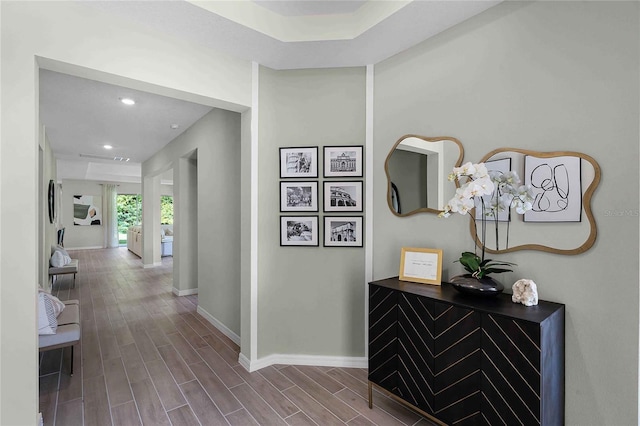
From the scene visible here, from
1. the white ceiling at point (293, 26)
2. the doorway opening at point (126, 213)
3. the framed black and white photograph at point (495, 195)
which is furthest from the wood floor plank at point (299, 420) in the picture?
the doorway opening at point (126, 213)

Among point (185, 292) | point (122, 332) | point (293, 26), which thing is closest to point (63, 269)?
point (185, 292)

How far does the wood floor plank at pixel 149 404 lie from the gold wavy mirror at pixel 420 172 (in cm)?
222

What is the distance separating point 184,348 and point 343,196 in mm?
2249

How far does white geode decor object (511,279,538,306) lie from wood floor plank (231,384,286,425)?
1640 mm

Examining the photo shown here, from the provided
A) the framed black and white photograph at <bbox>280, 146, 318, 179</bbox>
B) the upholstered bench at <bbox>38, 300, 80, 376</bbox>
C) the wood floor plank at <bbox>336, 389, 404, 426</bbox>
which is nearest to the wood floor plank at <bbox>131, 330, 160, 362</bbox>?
the upholstered bench at <bbox>38, 300, 80, 376</bbox>

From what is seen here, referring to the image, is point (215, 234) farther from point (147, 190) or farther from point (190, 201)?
point (147, 190)

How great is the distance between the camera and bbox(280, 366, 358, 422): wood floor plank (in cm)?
217

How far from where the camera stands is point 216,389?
2479mm

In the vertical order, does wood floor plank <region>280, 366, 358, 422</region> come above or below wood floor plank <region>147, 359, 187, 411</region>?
above

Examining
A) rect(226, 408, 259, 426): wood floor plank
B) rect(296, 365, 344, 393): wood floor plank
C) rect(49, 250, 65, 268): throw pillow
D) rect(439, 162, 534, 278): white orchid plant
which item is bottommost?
rect(226, 408, 259, 426): wood floor plank

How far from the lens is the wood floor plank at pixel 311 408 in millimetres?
2086

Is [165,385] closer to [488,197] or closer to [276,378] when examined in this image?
[276,378]

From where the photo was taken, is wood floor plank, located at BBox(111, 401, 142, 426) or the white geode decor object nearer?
the white geode decor object

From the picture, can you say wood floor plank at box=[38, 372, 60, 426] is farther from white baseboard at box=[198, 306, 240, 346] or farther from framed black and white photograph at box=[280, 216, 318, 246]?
framed black and white photograph at box=[280, 216, 318, 246]
